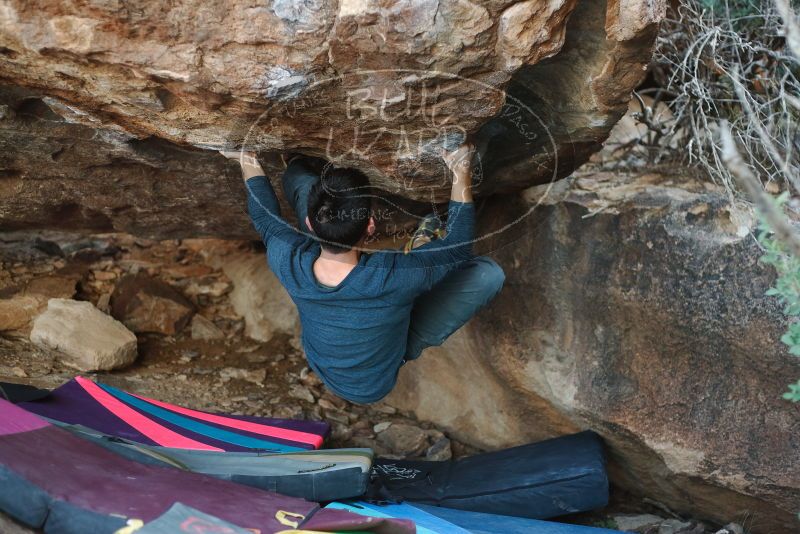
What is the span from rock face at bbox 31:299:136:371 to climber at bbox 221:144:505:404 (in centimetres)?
116

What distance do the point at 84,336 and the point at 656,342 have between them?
2301 mm

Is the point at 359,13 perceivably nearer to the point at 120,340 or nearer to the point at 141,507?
the point at 141,507

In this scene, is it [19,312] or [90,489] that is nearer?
[90,489]

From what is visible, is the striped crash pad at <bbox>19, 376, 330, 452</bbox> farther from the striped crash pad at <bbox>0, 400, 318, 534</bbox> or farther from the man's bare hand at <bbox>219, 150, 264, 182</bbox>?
the man's bare hand at <bbox>219, 150, 264, 182</bbox>

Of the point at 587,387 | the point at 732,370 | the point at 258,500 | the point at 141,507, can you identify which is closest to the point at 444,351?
the point at 587,387

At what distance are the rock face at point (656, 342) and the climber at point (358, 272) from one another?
42 centimetres

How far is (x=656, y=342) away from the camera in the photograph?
9.53 feet

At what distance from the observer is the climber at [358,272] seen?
249cm

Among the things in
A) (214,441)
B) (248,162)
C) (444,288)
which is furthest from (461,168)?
(214,441)

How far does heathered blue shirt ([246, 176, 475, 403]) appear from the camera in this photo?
250 cm

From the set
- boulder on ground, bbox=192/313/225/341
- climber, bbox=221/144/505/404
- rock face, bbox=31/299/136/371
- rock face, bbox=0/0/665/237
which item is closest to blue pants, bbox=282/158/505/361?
climber, bbox=221/144/505/404

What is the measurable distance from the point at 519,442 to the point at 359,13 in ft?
6.64

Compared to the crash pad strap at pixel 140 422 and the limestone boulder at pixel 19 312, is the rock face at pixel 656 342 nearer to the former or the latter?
the crash pad strap at pixel 140 422

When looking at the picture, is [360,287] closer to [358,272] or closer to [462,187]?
[358,272]
